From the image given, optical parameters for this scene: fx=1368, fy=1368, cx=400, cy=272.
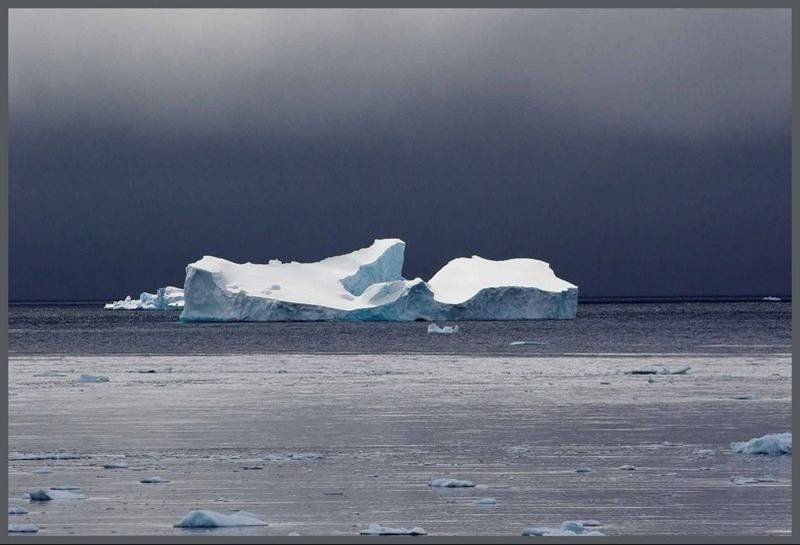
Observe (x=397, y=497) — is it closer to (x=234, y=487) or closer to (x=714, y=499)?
(x=234, y=487)

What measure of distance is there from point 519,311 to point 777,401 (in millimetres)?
37688

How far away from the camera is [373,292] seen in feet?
175

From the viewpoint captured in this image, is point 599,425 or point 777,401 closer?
point 599,425

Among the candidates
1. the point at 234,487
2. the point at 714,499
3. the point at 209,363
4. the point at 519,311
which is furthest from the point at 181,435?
the point at 519,311

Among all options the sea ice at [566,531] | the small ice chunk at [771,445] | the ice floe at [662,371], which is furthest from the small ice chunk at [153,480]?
the ice floe at [662,371]

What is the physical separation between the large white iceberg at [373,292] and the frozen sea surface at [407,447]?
89.7 ft

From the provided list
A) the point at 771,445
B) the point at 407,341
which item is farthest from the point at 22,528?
the point at 407,341

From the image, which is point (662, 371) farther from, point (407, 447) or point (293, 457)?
point (293, 457)

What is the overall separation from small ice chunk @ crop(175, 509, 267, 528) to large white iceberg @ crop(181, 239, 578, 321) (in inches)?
1680

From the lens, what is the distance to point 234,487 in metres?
9.88

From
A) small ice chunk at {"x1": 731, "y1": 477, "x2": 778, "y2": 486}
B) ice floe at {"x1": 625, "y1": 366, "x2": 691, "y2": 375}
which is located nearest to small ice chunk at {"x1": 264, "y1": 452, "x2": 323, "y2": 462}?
small ice chunk at {"x1": 731, "y1": 477, "x2": 778, "y2": 486}

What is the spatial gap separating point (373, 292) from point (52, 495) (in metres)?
44.0

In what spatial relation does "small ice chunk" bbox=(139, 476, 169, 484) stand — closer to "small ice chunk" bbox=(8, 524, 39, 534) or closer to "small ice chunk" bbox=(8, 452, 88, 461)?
"small ice chunk" bbox=(8, 452, 88, 461)

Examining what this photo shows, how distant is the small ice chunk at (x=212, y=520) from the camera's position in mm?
8102
